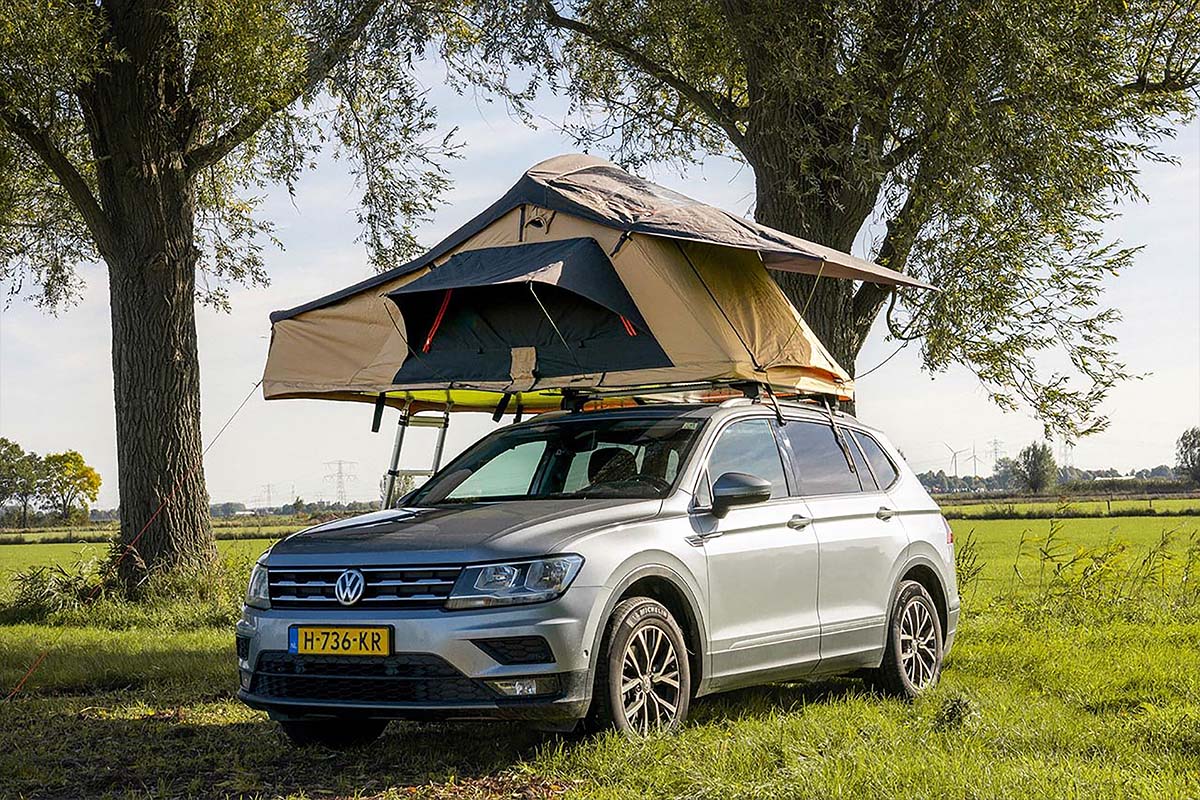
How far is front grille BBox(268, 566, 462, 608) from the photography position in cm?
669

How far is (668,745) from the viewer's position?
688 cm

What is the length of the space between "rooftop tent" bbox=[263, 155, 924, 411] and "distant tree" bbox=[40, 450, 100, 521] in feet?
394

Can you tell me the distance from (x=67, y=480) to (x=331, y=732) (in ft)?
458

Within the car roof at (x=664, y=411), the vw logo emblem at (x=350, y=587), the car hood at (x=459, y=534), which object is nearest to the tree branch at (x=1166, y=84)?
the car roof at (x=664, y=411)

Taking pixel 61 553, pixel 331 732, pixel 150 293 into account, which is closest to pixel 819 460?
pixel 331 732

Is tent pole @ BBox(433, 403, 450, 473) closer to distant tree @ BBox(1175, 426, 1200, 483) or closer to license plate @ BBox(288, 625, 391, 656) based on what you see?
license plate @ BBox(288, 625, 391, 656)

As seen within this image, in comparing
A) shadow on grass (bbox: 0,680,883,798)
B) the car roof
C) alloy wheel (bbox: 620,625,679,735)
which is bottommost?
shadow on grass (bbox: 0,680,883,798)

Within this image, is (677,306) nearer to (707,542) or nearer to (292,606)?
(707,542)

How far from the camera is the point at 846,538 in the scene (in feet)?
28.7

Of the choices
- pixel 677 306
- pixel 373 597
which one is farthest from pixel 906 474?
pixel 373 597

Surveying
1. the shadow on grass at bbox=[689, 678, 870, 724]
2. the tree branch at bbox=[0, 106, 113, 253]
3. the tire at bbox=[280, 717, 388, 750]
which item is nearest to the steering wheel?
the shadow on grass at bbox=[689, 678, 870, 724]

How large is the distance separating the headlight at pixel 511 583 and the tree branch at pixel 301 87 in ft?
36.6

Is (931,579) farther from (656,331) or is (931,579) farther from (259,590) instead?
(259,590)

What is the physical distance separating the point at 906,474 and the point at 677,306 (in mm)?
2079
